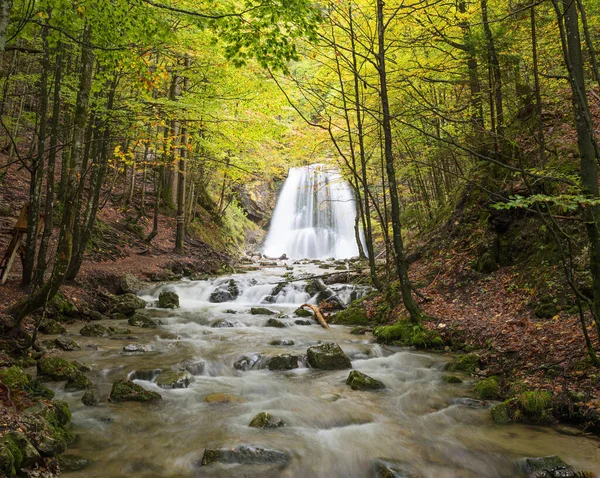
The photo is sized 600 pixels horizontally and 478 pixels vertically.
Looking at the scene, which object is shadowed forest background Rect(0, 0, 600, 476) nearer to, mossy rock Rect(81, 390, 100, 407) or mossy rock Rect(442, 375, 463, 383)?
mossy rock Rect(442, 375, 463, 383)

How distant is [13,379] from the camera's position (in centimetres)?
395

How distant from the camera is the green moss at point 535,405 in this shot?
4320 millimetres

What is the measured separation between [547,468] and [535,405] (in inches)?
37.2

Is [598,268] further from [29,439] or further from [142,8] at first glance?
[142,8]

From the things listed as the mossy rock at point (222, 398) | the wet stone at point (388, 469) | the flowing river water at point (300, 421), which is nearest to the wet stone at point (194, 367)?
the flowing river water at point (300, 421)

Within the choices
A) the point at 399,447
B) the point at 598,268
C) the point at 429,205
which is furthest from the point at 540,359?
the point at 429,205

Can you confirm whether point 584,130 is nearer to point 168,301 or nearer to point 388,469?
point 388,469

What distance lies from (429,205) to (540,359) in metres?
10.1

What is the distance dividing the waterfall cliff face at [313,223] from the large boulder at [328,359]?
73.8 ft

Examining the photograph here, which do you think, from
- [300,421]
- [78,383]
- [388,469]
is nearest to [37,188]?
[78,383]

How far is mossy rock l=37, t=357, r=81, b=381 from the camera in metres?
5.22

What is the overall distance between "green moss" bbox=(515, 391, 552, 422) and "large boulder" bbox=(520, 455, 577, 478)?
0.81 meters

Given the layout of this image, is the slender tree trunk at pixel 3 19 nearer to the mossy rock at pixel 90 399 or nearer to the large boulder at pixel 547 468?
the mossy rock at pixel 90 399

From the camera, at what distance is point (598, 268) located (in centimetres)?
401
